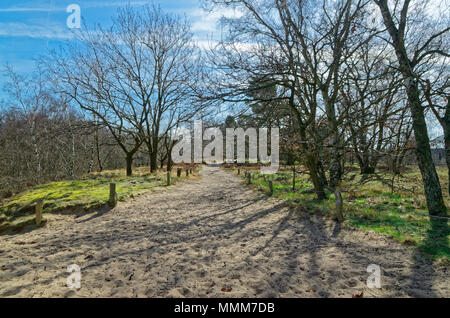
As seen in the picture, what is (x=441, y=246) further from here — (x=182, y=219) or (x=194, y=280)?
(x=182, y=219)

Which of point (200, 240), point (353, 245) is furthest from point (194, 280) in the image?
point (353, 245)

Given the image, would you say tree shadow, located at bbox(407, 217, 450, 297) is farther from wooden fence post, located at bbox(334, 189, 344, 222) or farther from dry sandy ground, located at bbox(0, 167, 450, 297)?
wooden fence post, located at bbox(334, 189, 344, 222)

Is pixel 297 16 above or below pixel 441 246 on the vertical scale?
above

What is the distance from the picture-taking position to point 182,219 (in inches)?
282

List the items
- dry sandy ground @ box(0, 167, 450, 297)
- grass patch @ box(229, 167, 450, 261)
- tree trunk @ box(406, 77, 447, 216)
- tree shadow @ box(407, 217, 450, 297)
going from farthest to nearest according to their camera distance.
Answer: tree trunk @ box(406, 77, 447, 216) < grass patch @ box(229, 167, 450, 261) < dry sandy ground @ box(0, 167, 450, 297) < tree shadow @ box(407, 217, 450, 297)

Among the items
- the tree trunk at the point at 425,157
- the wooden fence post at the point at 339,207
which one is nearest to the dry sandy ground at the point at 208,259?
the wooden fence post at the point at 339,207

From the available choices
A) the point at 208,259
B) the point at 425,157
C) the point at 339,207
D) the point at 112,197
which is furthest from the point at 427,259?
the point at 112,197

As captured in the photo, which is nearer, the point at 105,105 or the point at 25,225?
the point at 25,225

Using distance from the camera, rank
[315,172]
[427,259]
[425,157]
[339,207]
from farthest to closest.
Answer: [315,172] < [425,157] < [339,207] < [427,259]

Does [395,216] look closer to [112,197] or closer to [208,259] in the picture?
[208,259]

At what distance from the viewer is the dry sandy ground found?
321cm

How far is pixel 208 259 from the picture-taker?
4289 millimetres

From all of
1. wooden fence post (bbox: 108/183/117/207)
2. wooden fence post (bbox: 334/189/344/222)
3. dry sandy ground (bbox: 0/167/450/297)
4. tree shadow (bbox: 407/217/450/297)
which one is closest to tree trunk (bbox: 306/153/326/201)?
dry sandy ground (bbox: 0/167/450/297)

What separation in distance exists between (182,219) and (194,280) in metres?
3.76
